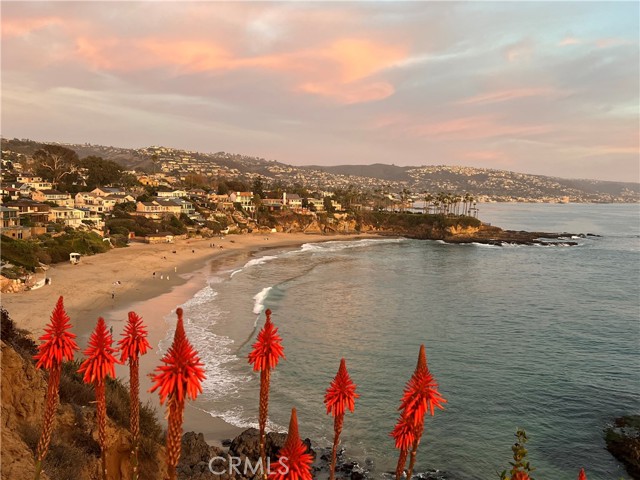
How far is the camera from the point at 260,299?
52.1 meters

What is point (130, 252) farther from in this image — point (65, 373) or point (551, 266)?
point (551, 266)

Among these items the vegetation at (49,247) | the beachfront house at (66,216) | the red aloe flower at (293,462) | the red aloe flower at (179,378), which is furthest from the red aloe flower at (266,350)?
the beachfront house at (66,216)

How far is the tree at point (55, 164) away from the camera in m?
121

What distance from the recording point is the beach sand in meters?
29.6

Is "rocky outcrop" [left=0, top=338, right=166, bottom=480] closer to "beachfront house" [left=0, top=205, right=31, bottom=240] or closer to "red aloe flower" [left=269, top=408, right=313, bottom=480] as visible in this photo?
"red aloe flower" [left=269, top=408, right=313, bottom=480]

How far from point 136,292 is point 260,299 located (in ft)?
47.6

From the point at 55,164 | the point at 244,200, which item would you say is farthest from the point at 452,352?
the point at 55,164

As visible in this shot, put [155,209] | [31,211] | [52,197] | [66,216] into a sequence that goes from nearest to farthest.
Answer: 1. [31,211]
2. [66,216]
3. [52,197]
4. [155,209]

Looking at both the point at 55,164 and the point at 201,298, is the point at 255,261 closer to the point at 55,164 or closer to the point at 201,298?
the point at 201,298

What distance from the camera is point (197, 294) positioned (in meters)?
53.5

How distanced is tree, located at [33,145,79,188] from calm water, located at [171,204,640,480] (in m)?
78.0

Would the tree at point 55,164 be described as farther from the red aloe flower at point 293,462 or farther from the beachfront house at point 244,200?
the red aloe flower at point 293,462

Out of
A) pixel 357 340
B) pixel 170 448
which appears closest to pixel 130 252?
pixel 357 340

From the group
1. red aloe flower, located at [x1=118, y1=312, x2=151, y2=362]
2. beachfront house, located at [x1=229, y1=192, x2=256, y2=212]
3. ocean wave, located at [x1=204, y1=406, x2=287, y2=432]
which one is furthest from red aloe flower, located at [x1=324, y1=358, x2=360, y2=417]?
beachfront house, located at [x1=229, y1=192, x2=256, y2=212]
